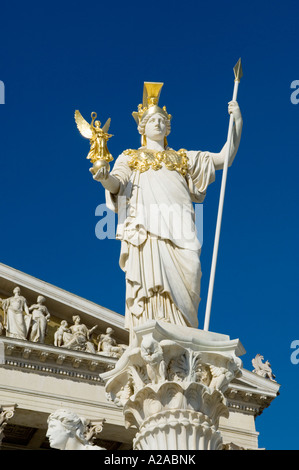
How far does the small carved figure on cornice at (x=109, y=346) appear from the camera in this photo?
89.7ft

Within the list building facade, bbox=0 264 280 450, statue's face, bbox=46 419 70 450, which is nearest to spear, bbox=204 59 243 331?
statue's face, bbox=46 419 70 450

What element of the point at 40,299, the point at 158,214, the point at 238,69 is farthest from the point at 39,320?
the point at 158,214

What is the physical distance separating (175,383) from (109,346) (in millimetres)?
Answer: 20116

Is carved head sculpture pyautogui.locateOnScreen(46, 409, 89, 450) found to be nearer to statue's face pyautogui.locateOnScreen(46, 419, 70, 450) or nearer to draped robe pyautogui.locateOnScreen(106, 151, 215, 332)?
statue's face pyautogui.locateOnScreen(46, 419, 70, 450)

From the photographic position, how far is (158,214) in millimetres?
8867

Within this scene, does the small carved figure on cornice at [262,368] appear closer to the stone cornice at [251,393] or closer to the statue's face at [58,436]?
the stone cornice at [251,393]

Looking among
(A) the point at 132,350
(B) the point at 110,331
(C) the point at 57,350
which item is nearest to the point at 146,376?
(A) the point at 132,350

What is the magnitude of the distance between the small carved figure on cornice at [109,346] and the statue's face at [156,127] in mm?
17815

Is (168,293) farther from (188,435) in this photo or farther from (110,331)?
(110,331)

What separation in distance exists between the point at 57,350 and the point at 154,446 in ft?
61.6

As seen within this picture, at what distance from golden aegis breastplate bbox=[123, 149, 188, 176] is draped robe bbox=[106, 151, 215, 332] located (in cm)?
4

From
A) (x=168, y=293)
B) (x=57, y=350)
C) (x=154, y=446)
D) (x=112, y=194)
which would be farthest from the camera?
(x=57, y=350)

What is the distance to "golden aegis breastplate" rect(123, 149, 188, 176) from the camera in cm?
945
